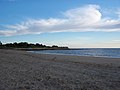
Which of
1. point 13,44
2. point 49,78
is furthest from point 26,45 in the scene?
point 49,78

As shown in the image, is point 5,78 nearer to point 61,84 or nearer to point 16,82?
point 16,82

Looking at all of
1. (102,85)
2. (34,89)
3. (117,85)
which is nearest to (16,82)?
(34,89)

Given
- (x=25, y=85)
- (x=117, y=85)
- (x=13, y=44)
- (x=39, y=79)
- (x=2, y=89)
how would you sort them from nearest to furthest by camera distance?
(x=2, y=89)
(x=25, y=85)
(x=117, y=85)
(x=39, y=79)
(x=13, y=44)

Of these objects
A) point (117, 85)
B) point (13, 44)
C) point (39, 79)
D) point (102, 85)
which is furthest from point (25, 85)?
point (13, 44)

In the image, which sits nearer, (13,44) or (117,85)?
(117,85)

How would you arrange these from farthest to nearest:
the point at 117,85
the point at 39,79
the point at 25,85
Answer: the point at 39,79 → the point at 117,85 → the point at 25,85

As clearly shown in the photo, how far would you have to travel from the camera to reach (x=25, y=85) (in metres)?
7.59

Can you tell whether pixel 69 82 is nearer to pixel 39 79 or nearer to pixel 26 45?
pixel 39 79

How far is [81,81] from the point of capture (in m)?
8.61

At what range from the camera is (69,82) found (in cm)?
833

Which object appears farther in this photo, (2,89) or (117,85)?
(117,85)

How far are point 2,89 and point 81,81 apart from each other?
→ 3.32 metres

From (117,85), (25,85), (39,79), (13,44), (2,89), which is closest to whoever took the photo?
(2,89)

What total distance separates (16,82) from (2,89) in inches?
42.2
